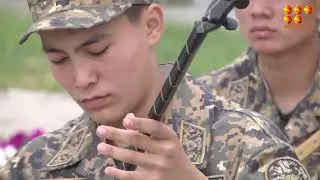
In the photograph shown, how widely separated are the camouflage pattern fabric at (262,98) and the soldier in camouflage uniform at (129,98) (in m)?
1.07

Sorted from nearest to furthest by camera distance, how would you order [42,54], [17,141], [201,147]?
[201,147]
[17,141]
[42,54]

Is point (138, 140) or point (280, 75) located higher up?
point (138, 140)

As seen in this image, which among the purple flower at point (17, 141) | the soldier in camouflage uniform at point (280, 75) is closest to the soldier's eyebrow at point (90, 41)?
the soldier in camouflage uniform at point (280, 75)

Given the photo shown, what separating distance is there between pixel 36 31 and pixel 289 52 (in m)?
1.44

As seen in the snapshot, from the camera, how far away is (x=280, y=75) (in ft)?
13.4

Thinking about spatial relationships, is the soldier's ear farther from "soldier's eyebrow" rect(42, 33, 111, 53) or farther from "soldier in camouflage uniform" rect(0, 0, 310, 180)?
"soldier's eyebrow" rect(42, 33, 111, 53)

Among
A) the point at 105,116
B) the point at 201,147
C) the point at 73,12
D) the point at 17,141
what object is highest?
the point at 73,12

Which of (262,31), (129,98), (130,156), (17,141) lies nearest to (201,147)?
(129,98)

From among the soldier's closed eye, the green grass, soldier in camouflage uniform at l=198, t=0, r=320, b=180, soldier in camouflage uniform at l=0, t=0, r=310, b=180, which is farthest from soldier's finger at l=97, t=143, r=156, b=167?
the green grass

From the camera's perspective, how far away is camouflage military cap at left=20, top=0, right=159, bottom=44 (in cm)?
271

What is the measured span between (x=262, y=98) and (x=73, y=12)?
1.53 meters

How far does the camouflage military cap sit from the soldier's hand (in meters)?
0.41

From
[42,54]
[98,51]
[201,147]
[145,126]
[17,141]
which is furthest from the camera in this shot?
[42,54]

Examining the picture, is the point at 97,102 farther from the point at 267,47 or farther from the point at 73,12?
the point at 267,47
